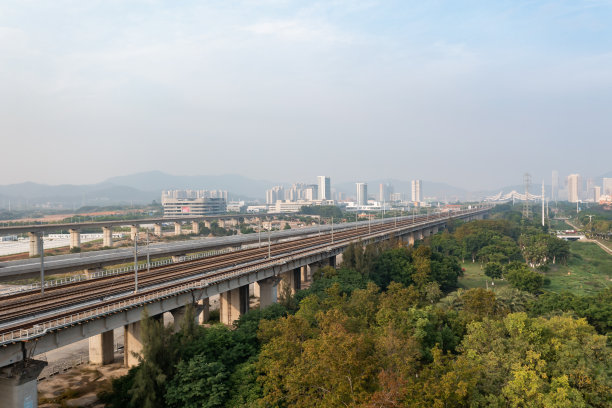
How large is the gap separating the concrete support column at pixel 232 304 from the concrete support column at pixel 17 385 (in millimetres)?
24421

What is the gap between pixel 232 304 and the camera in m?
47.0

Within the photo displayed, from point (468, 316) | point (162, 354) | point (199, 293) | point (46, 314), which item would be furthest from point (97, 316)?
point (468, 316)

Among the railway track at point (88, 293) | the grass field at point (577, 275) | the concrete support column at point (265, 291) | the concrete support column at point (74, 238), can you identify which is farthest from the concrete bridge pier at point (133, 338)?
the concrete support column at point (74, 238)

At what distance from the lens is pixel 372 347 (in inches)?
989

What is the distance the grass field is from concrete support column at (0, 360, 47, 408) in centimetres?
6183

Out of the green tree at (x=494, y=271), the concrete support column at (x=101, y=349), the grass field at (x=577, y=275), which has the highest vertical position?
the concrete support column at (x=101, y=349)

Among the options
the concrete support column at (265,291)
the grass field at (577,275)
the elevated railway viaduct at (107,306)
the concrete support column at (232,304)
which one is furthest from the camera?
the grass field at (577,275)

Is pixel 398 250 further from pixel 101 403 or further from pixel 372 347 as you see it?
pixel 101 403

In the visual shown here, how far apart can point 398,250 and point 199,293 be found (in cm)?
3952

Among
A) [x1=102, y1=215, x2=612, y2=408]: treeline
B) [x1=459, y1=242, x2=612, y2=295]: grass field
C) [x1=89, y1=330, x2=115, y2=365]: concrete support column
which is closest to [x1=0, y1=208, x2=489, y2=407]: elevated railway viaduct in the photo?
[x1=89, y1=330, x2=115, y2=365]: concrete support column

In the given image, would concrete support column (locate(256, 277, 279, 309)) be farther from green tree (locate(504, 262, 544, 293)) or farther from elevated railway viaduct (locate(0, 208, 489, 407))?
green tree (locate(504, 262, 544, 293))

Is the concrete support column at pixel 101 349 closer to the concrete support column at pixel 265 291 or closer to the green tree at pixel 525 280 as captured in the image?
the concrete support column at pixel 265 291

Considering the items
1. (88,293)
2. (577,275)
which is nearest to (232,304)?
(88,293)

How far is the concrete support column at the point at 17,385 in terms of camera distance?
2236 cm
